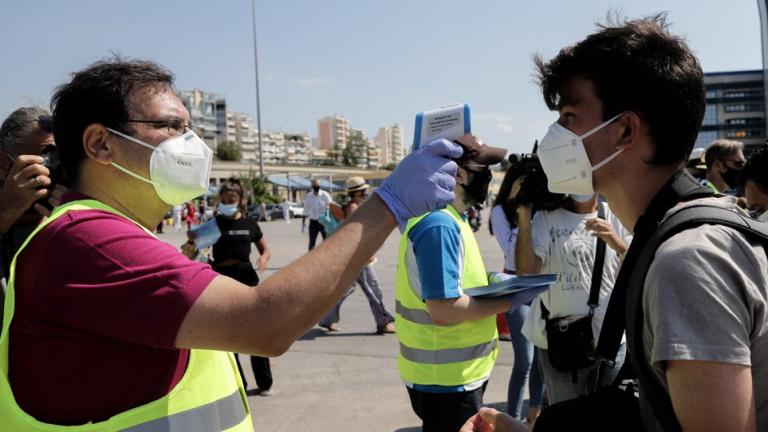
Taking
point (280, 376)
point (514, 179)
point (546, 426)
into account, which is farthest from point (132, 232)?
point (280, 376)

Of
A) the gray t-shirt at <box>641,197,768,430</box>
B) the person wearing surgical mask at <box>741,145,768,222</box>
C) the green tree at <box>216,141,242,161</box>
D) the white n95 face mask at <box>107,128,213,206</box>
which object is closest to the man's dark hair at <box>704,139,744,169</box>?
the person wearing surgical mask at <box>741,145,768,222</box>

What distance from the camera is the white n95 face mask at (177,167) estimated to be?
171 cm

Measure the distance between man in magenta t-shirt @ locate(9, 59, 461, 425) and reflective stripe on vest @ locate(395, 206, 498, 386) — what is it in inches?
55.3

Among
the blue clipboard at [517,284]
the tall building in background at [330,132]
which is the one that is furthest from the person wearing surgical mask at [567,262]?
the tall building in background at [330,132]

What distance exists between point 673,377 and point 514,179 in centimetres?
304

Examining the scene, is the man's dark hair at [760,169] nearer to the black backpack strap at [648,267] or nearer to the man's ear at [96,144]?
the black backpack strap at [648,267]

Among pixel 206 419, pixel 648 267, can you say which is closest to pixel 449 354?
pixel 206 419

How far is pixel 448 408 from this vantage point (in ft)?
9.31

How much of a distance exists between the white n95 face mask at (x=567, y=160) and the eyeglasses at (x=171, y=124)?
1124mm

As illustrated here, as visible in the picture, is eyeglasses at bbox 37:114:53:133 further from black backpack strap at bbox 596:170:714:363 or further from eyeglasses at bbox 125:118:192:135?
black backpack strap at bbox 596:170:714:363

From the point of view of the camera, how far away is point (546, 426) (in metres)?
1.41

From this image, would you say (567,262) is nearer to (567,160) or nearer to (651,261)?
(567,160)

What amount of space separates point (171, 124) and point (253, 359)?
12.3 feet

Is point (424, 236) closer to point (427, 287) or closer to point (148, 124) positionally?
point (427, 287)
